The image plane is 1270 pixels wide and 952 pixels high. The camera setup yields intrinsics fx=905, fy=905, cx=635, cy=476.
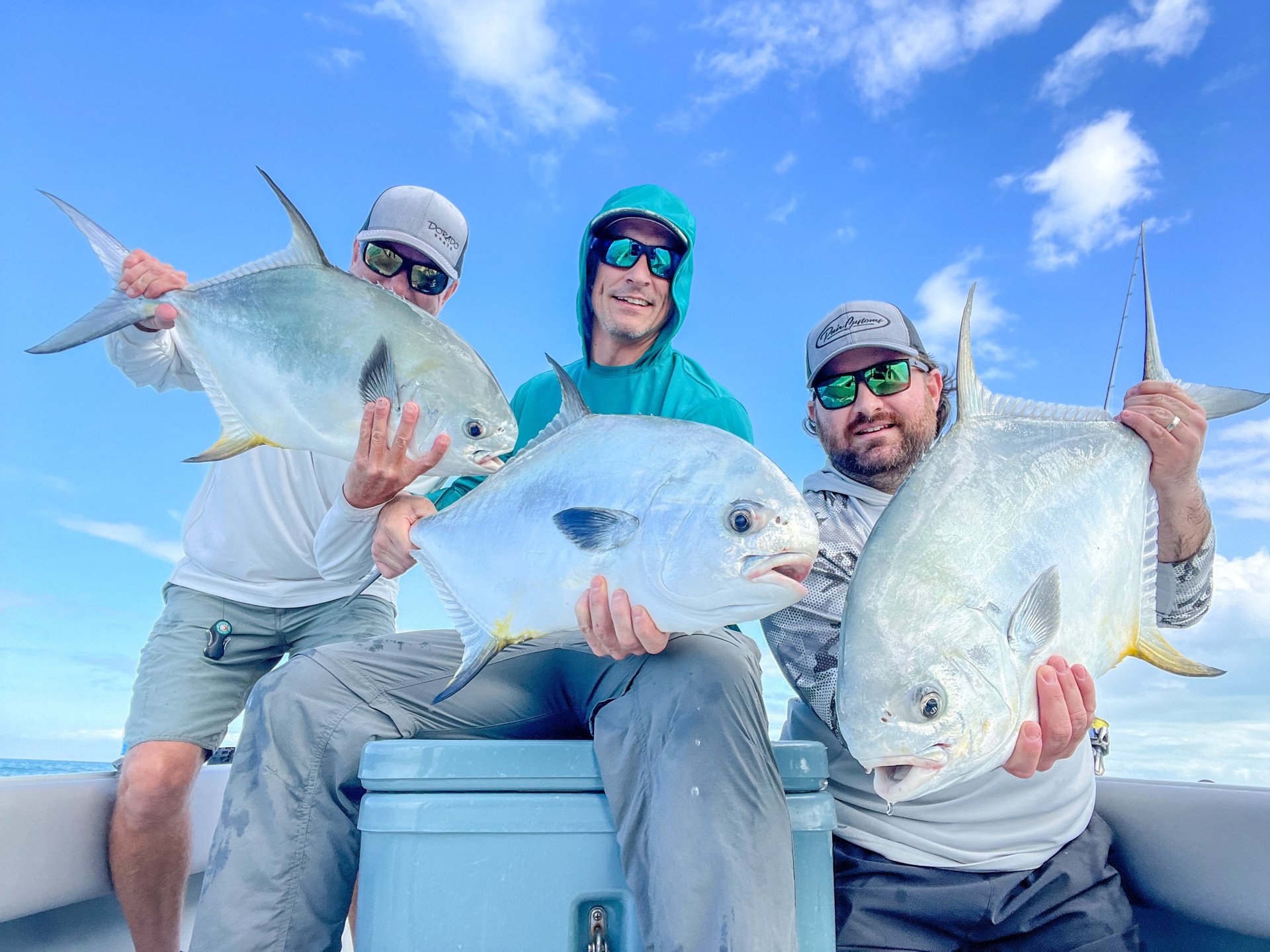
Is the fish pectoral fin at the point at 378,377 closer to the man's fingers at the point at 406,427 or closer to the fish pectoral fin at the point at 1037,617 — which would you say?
the man's fingers at the point at 406,427

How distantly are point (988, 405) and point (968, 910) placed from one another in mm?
1125

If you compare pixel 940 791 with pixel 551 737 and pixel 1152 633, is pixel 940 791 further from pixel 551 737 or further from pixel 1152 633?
pixel 551 737

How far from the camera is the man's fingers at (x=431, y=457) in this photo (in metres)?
1.77

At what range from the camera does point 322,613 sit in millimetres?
2723

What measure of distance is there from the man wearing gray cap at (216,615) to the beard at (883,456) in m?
1.19

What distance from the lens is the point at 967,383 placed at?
66.0 inches

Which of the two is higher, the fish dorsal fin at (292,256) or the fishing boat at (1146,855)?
the fish dorsal fin at (292,256)

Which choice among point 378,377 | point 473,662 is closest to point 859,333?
point 378,377

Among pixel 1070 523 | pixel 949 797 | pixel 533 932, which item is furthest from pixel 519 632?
pixel 949 797

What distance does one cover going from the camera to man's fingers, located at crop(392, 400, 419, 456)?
5.67ft

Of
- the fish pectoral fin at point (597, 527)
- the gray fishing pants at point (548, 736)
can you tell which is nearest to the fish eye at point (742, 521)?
the fish pectoral fin at point (597, 527)

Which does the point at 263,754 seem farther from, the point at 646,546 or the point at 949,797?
the point at 949,797

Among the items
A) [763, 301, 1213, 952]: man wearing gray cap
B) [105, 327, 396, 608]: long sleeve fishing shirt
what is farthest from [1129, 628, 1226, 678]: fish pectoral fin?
[105, 327, 396, 608]: long sleeve fishing shirt

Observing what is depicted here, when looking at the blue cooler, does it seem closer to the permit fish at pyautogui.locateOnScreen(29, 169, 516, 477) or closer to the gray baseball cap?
the permit fish at pyautogui.locateOnScreen(29, 169, 516, 477)
